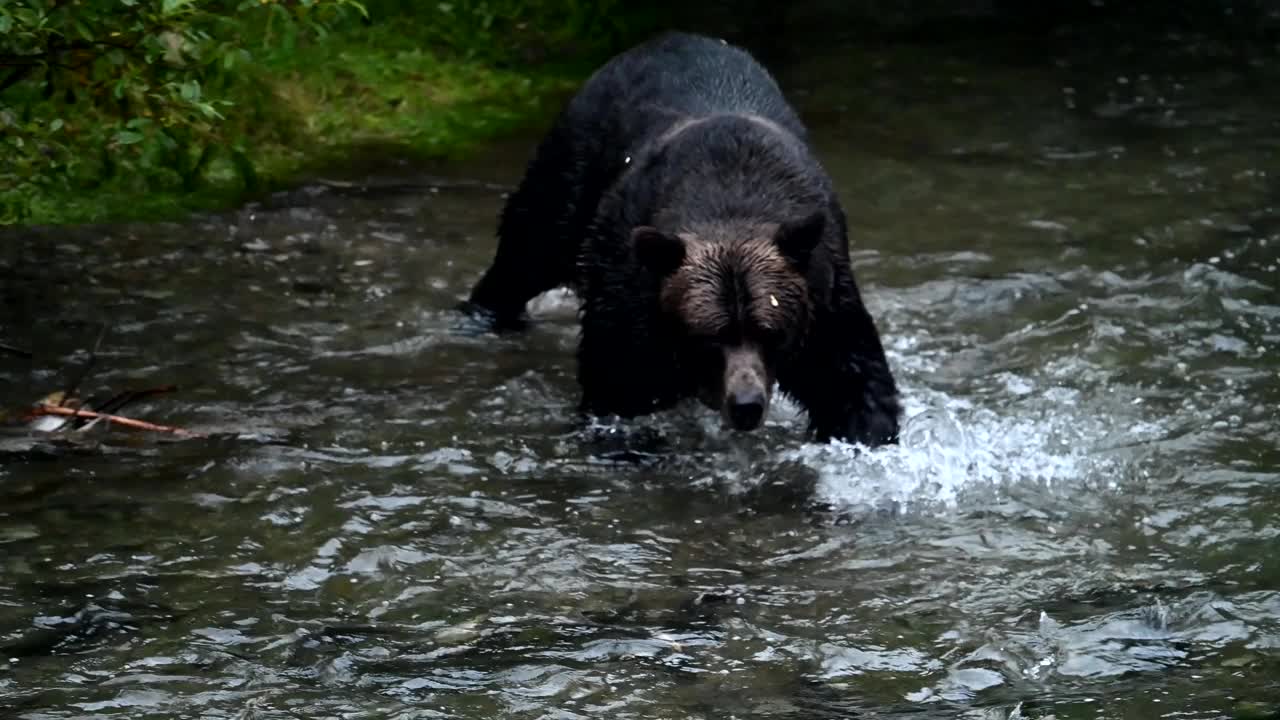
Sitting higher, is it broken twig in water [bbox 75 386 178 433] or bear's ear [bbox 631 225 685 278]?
bear's ear [bbox 631 225 685 278]

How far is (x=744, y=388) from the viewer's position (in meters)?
6.70

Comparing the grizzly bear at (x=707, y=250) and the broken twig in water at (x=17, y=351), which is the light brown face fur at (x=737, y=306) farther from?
the broken twig in water at (x=17, y=351)

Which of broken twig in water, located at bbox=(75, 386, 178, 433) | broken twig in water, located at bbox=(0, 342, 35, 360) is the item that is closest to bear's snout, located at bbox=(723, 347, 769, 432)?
broken twig in water, located at bbox=(75, 386, 178, 433)

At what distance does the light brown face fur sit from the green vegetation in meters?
1.67

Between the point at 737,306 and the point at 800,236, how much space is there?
0.35 metres

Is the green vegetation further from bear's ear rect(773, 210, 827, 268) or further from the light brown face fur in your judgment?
bear's ear rect(773, 210, 827, 268)

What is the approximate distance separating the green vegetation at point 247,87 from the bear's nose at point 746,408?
2112 mm

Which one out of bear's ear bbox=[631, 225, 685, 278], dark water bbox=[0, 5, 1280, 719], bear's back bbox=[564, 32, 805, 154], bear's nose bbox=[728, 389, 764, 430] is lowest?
dark water bbox=[0, 5, 1280, 719]

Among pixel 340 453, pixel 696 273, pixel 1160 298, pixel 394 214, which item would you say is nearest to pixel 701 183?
pixel 696 273

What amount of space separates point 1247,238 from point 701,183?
163 inches

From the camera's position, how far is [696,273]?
22.6 feet

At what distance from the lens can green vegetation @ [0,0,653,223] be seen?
284 inches

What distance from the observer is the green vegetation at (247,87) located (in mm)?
7207

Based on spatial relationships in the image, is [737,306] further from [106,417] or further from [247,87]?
[247,87]
